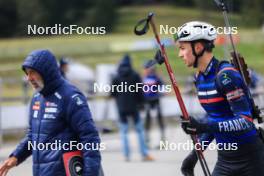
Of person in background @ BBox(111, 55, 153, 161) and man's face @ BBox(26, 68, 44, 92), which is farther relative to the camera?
person in background @ BBox(111, 55, 153, 161)

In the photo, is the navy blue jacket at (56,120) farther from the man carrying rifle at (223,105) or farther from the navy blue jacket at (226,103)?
the navy blue jacket at (226,103)

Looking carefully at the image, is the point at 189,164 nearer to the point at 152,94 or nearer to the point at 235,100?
the point at 235,100

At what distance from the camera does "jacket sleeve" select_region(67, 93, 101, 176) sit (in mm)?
5387

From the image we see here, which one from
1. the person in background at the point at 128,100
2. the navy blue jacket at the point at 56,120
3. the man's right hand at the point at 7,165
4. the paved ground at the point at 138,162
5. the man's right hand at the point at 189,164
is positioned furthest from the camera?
the person in background at the point at 128,100

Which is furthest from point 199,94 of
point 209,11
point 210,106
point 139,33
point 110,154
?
point 209,11

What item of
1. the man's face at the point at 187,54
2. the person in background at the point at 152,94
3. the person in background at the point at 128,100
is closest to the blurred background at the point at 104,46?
the person in background at the point at 128,100

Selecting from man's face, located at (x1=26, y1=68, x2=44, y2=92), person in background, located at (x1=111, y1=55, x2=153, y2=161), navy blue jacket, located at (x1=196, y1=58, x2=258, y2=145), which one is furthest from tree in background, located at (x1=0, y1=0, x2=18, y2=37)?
navy blue jacket, located at (x1=196, y1=58, x2=258, y2=145)

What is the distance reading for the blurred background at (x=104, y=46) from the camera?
17547 mm

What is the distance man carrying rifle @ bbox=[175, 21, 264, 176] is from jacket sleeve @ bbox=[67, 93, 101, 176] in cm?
64

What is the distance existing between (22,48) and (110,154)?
52.2 metres

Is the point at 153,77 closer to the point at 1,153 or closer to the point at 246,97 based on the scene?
the point at 1,153

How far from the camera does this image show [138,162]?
44.7ft

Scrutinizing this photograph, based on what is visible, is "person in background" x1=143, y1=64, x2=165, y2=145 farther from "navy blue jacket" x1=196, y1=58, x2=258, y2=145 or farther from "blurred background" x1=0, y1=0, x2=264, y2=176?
"navy blue jacket" x1=196, y1=58, x2=258, y2=145

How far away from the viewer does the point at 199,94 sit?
5.64 metres
